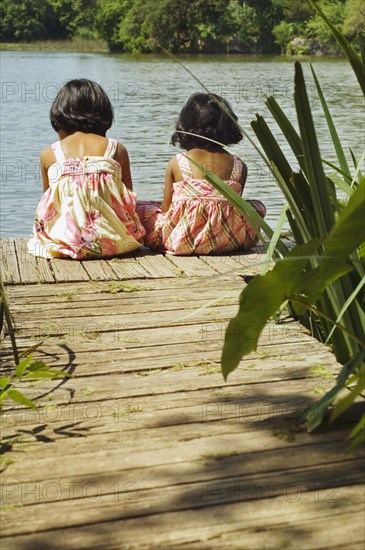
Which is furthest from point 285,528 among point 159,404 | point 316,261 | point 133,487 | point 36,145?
point 36,145

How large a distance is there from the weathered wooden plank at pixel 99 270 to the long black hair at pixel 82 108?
2.32 feet

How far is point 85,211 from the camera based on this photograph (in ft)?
13.8

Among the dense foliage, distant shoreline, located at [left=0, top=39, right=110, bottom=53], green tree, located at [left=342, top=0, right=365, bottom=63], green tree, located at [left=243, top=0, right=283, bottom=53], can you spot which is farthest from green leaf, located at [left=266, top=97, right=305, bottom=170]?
distant shoreline, located at [left=0, top=39, right=110, bottom=53]

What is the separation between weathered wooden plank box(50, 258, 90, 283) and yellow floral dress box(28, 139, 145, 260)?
8 centimetres

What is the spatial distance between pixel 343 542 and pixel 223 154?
2935 millimetres

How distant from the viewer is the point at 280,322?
9.96ft

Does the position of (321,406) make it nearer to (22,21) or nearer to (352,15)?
(352,15)

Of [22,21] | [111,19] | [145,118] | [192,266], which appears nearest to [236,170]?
[192,266]

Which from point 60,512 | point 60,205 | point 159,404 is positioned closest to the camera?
point 60,512

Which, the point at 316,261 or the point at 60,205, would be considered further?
the point at 60,205

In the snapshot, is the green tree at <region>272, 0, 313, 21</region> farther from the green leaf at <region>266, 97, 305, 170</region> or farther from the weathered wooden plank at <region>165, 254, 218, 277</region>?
the green leaf at <region>266, 97, 305, 170</region>

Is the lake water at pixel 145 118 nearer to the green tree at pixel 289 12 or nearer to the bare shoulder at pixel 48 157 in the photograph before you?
the bare shoulder at pixel 48 157

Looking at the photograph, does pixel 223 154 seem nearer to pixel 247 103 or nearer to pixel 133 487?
pixel 133 487

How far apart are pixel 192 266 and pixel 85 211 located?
0.62 m
